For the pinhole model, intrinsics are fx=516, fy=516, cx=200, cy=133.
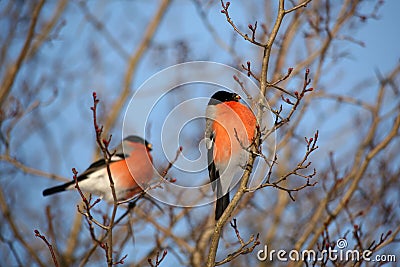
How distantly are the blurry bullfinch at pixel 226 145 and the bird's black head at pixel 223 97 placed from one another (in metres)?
0.09

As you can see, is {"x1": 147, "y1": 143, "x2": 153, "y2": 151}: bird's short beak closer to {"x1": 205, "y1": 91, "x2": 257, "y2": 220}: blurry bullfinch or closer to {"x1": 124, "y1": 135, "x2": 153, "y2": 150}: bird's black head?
{"x1": 124, "y1": 135, "x2": 153, "y2": 150}: bird's black head

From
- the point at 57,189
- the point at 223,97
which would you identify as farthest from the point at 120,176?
the point at 223,97

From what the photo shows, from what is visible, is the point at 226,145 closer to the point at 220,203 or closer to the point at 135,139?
the point at 220,203

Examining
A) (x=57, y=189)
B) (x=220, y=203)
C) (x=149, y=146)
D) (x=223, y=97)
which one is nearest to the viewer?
(x=220, y=203)

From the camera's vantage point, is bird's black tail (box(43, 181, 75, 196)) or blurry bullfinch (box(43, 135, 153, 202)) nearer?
bird's black tail (box(43, 181, 75, 196))

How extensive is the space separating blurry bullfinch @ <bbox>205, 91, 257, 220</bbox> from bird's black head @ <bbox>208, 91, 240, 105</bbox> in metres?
0.09

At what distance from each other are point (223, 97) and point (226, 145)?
18.6 inches

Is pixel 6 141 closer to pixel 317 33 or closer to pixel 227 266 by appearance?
pixel 227 266

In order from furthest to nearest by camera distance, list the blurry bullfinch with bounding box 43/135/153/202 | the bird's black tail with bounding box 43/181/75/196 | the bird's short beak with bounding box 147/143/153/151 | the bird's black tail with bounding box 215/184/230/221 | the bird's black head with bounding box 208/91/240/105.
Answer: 1. the bird's short beak with bounding box 147/143/153/151
2. the blurry bullfinch with bounding box 43/135/153/202
3. the bird's black tail with bounding box 43/181/75/196
4. the bird's black head with bounding box 208/91/240/105
5. the bird's black tail with bounding box 215/184/230/221

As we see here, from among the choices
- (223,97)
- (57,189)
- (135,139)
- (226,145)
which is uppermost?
(135,139)

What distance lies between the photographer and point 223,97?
3.78m

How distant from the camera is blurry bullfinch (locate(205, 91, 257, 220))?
3350 mm

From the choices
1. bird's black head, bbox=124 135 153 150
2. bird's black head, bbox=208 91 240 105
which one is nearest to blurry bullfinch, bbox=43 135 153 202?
bird's black head, bbox=124 135 153 150

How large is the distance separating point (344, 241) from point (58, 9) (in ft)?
17.9
